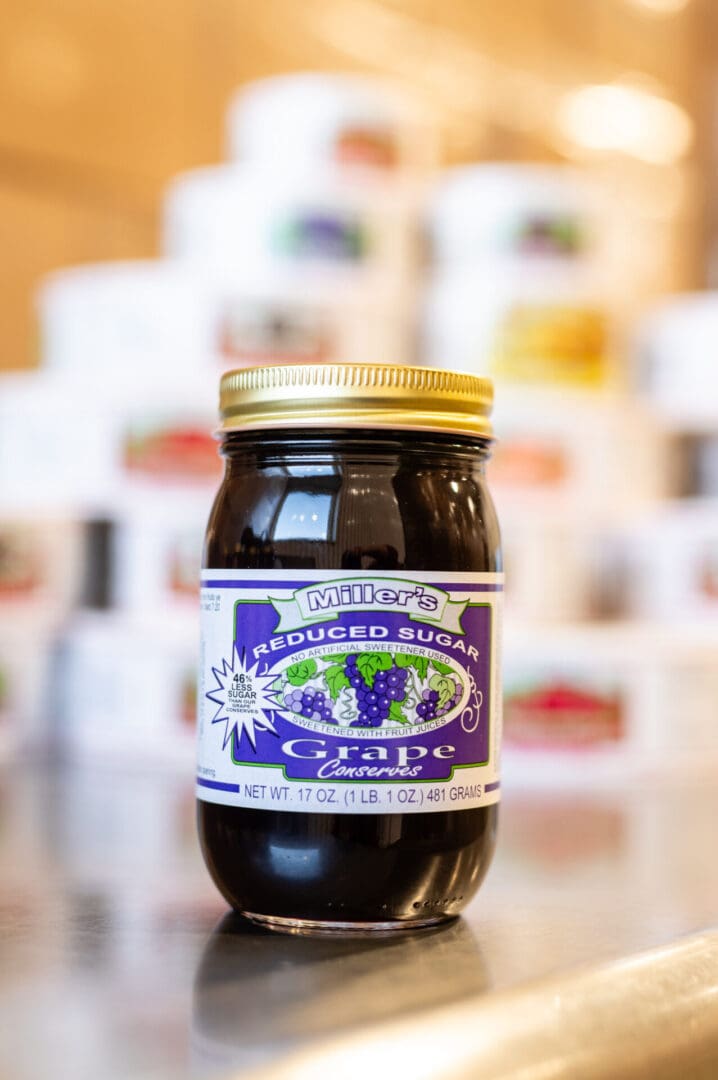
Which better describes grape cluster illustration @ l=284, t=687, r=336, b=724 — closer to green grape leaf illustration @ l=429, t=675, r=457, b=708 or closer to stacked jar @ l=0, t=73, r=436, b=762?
green grape leaf illustration @ l=429, t=675, r=457, b=708

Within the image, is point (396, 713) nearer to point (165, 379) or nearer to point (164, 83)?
point (165, 379)

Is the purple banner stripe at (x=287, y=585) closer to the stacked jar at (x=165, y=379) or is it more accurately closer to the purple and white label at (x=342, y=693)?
the purple and white label at (x=342, y=693)

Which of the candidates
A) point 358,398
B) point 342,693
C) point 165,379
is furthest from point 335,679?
point 165,379

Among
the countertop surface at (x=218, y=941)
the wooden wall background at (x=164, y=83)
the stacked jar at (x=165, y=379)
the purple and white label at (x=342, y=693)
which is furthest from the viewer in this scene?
the wooden wall background at (x=164, y=83)

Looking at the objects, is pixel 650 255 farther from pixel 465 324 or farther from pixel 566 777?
pixel 566 777

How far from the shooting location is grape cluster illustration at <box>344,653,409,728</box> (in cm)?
60

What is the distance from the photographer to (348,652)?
0.60 m

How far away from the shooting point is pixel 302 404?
2.04 ft

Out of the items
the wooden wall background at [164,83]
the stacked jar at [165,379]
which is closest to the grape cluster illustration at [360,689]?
the stacked jar at [165,379]

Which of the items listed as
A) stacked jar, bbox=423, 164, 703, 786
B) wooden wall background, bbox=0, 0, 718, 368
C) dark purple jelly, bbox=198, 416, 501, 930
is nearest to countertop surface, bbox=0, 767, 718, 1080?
dark purple jelly, bbox=198, 416, 501, 930

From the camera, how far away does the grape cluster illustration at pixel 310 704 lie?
23.8 inches

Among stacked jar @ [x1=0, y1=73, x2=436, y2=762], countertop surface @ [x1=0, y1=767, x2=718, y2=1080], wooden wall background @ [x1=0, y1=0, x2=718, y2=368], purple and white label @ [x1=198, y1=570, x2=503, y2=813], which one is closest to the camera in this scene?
countertop surface @ [x1=0, y1=767, x2=718, y2=1080]

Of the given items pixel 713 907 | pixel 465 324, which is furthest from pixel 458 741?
pixel 465 324

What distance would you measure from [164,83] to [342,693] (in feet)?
3.99
